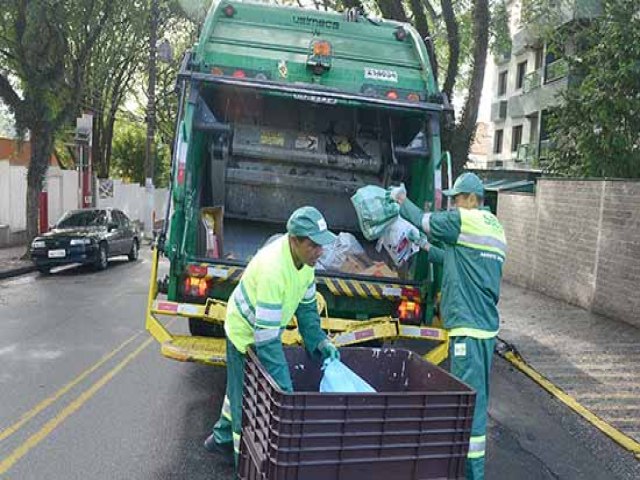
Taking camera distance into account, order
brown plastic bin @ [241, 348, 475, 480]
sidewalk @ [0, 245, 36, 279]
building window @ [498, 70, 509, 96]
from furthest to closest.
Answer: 1. building window @ [498, 70, 509, 96]
2. sidewalk @ [0, 245, 36, 279]
3. brown plastic bin @ [241, 348, 475, 480]

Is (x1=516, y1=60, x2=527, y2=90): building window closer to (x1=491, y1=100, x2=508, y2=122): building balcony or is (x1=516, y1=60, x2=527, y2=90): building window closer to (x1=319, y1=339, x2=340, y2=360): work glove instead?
(x1=491, y1=100, x2=508, y2=122): building balcony

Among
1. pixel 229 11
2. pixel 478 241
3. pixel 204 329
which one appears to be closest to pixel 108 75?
pixel 229 11

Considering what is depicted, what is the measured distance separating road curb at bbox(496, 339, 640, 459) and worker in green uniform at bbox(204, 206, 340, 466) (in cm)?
282

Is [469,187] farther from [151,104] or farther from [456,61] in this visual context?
[151,104]

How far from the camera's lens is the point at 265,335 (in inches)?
130

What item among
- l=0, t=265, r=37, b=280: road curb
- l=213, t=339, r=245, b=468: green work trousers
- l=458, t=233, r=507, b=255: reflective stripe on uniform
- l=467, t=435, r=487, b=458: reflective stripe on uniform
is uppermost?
l=458, t=233, r=507, b=255: reflective stripe on uniform

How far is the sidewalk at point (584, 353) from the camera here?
6.06 metres

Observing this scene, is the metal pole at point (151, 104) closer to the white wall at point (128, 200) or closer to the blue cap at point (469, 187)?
the white wall at point (128, 200)

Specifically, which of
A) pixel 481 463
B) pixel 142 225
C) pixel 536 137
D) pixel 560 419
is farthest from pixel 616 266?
pixel 142 225

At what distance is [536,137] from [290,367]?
2429 centimetres

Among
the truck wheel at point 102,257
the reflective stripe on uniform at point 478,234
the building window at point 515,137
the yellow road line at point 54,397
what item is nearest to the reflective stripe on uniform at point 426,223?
the reflective stripe on uniform at point 478,234

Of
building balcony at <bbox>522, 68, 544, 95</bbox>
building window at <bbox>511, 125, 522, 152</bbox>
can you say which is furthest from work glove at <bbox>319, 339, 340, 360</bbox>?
building window at <bbox>511, 125, 522, 152</bbox>

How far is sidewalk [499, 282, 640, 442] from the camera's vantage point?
239 inches

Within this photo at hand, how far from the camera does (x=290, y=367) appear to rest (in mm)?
3676
